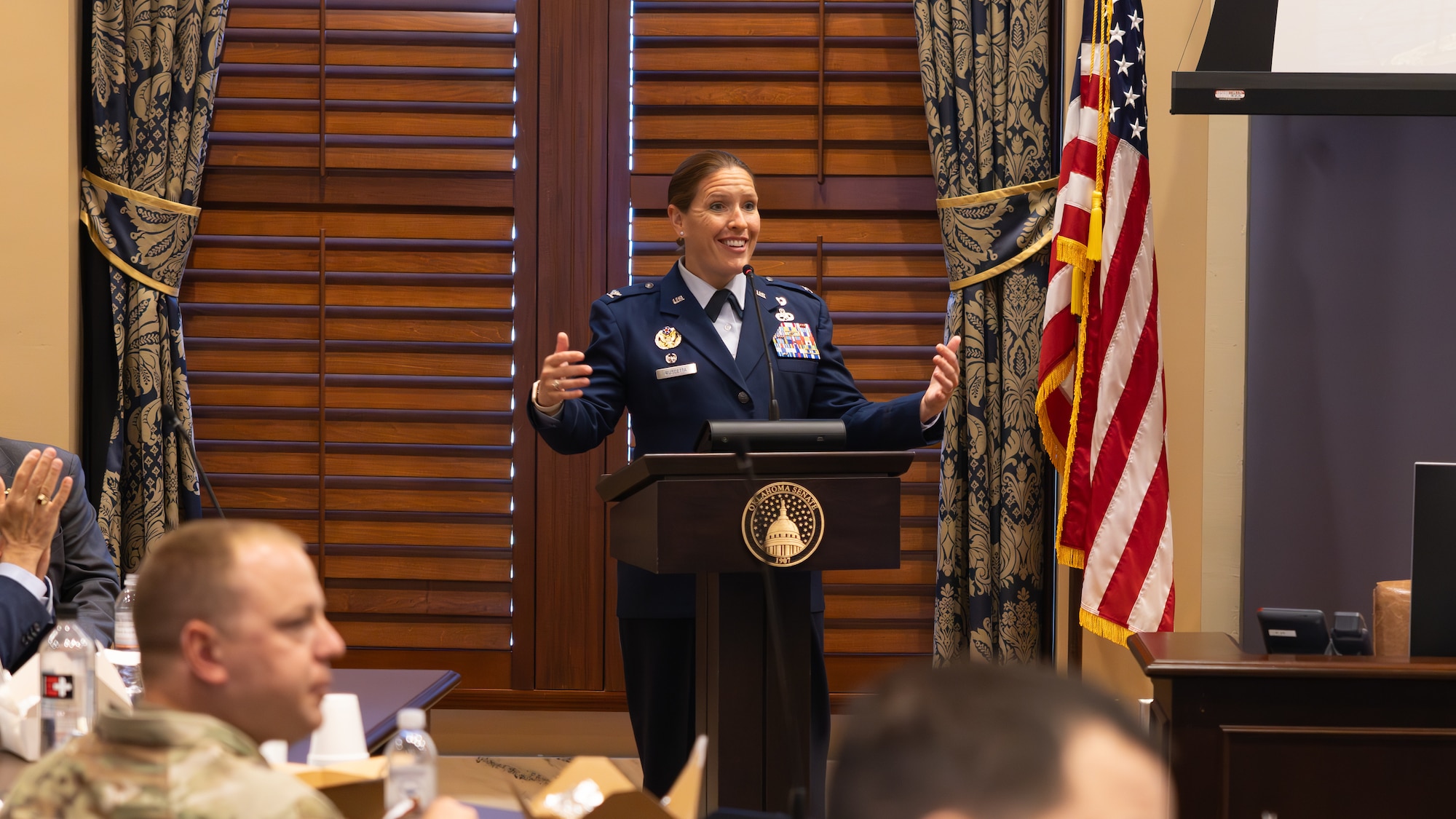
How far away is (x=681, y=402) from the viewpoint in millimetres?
2756

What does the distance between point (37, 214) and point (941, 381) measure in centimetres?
307

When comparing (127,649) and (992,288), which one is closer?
(127,649)

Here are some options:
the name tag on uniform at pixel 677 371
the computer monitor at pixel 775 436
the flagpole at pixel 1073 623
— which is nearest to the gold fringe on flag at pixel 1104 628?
the flagpole at pixel 1073 623

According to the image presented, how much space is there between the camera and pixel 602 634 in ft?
13.6

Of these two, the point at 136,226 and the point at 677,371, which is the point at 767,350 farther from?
the point at 136,226

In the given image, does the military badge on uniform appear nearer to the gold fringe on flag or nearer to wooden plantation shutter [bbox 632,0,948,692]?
the gold fringe on flag

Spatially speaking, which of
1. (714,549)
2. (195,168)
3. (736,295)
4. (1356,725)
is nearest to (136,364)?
(195,168)

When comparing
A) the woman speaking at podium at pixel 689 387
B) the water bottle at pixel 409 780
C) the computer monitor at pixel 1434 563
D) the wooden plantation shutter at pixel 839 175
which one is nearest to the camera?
the water bottle at pixel 409 780

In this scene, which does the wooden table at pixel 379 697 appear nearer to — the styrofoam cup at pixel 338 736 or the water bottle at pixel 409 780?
the styrofoam cup at pixel 338 736

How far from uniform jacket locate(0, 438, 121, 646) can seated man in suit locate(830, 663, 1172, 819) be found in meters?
2.31

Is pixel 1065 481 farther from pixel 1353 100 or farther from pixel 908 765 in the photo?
pixel 908 765

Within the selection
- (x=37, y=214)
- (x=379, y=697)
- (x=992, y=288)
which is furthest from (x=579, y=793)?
(x=37, y=214)

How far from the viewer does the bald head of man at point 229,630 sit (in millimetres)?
1087

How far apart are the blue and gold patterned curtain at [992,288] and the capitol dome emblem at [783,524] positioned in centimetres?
199
